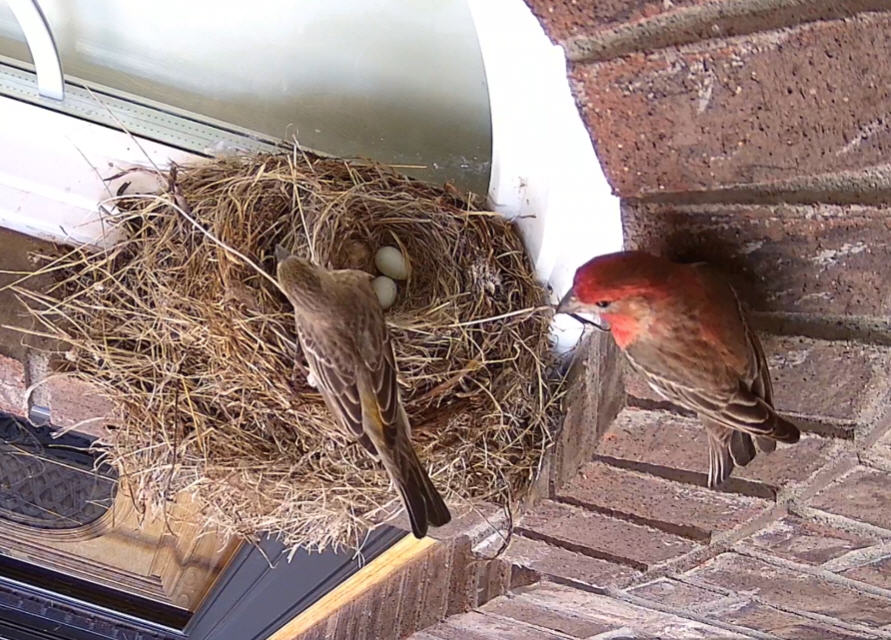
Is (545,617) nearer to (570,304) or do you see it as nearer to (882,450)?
(882,450)

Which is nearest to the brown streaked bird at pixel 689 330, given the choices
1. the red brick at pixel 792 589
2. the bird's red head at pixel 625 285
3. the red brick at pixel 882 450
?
the bird's red head at pixel 625 285

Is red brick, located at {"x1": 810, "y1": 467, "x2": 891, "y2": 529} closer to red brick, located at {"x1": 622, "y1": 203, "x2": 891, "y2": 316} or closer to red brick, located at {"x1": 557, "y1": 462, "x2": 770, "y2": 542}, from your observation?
red brick, located at {"x1": 557, "y1": 462, "x2": 770, "y2": 542}

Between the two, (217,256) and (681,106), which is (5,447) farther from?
(681,106)

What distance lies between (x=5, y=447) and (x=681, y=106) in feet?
7.19

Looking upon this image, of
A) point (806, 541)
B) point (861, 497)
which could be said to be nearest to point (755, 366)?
point (861, 497)

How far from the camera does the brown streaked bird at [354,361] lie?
1.24 meters

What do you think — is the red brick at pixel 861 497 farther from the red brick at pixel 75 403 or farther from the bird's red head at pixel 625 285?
the red brick at pixel 75 403

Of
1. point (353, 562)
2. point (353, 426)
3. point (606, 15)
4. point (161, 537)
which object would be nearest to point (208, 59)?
point (353, 426)

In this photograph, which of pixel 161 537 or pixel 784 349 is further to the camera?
pixel 161 537

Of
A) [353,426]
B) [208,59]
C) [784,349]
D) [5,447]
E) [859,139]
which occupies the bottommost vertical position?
[5,447]

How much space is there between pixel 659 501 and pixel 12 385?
113 cm

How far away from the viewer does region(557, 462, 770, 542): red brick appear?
1190 millimetres

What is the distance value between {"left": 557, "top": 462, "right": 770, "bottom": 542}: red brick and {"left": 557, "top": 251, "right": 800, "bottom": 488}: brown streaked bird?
31 cm

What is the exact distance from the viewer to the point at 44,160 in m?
1.47
